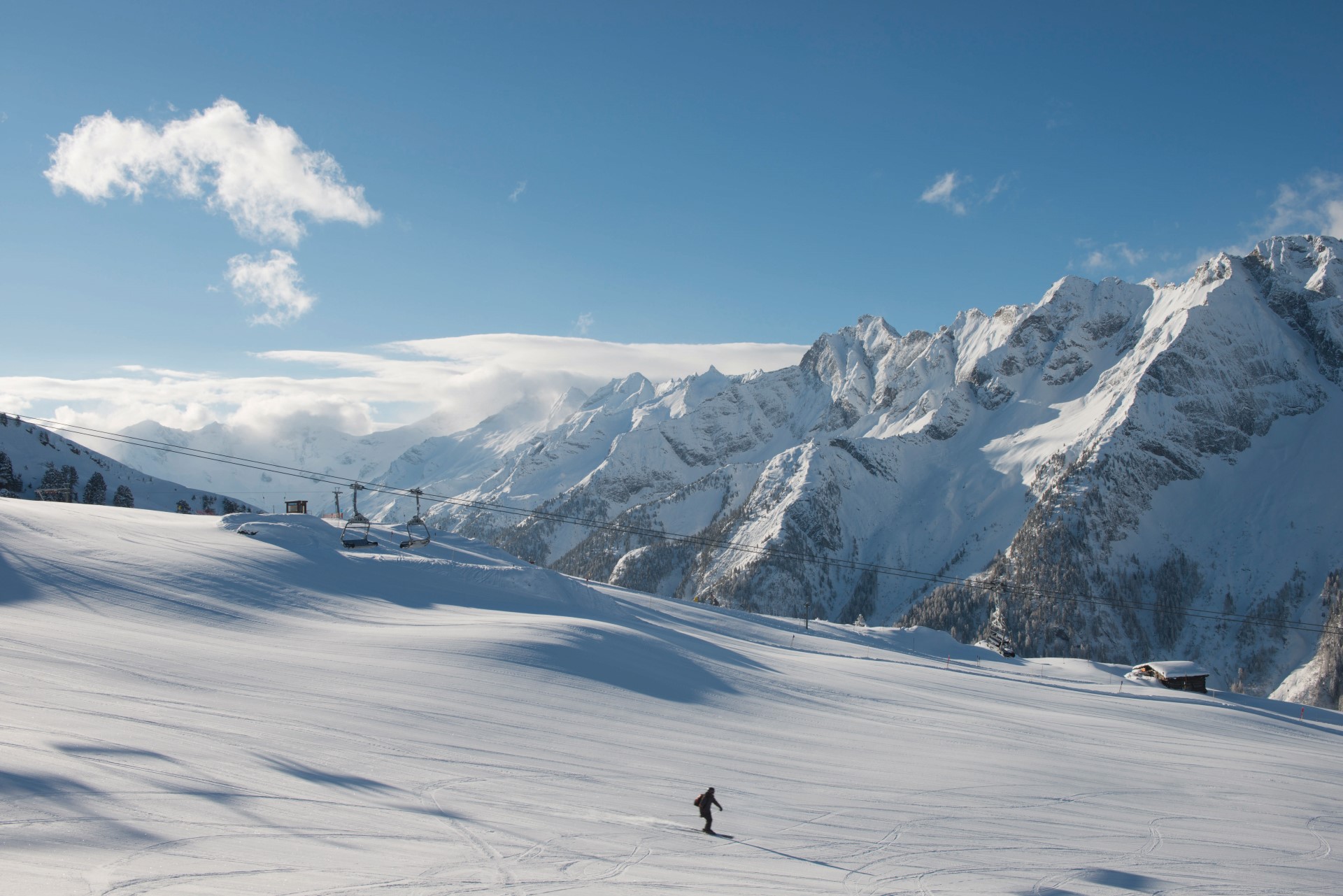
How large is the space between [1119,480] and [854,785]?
590ft

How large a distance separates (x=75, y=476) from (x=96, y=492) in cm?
966

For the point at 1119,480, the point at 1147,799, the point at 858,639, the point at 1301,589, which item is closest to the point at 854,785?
the point at 1147,799

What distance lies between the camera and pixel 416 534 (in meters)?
42.4

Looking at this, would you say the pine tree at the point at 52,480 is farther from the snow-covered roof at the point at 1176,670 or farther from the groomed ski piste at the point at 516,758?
the snow-covered roof at the point at 1176,670

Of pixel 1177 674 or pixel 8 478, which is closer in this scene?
pixel 1177 674

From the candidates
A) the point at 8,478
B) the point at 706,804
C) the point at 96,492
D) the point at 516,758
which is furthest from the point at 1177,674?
the point at 8,478

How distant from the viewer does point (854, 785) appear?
17.5 m

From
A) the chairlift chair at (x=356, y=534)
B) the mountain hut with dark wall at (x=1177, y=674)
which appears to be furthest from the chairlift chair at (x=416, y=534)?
the mountain hut with dark wall at (x=1177, y=674)

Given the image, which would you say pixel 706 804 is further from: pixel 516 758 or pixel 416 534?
pixel 416 534

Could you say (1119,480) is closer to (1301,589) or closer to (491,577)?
(1301,589)

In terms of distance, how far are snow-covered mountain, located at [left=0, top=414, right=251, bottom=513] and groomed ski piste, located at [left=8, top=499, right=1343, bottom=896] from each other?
63814 millimetres

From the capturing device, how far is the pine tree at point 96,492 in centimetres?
8419

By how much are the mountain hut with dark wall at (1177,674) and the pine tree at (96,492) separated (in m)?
100.0

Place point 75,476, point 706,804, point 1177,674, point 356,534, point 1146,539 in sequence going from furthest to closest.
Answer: point 1146,539, point 75,476, point 1177,674, point 356,534, point 706,804
